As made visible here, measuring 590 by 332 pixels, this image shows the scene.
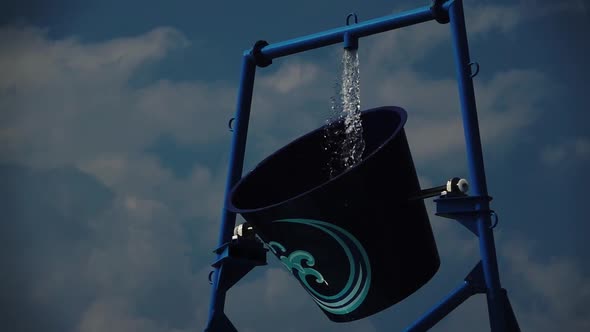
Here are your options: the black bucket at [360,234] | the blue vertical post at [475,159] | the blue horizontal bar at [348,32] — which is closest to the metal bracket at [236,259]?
the black bucket at [360,234]

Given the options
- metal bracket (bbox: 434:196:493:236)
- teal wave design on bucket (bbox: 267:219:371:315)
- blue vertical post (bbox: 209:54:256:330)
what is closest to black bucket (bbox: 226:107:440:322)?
teal wave design on bucket (bbox: 267:219:371:315)

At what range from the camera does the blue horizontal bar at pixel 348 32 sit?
28.5 feet

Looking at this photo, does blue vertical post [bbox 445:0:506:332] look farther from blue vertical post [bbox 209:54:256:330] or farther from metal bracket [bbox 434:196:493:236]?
blue vertical post [bbox 209:54:256:330]

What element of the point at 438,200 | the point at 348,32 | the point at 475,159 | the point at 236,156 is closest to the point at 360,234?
the point at 438,200

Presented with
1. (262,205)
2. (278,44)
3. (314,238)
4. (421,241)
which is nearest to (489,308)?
(421,241)

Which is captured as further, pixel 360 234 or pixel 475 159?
pixel 475 159

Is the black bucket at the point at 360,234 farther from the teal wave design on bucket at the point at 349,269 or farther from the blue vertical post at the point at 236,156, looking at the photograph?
the blue vertical post at the point at 236,156

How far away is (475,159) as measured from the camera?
8.00m

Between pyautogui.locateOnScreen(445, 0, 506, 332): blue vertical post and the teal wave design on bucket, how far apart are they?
879 millimetres

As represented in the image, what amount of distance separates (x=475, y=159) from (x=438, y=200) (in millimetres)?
412

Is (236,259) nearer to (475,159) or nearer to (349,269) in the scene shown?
(349,269)

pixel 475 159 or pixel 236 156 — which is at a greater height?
pixel 236 156

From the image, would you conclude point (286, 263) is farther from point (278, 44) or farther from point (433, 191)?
point (278, 44)

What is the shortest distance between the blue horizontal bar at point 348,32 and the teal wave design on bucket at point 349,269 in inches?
77.6
